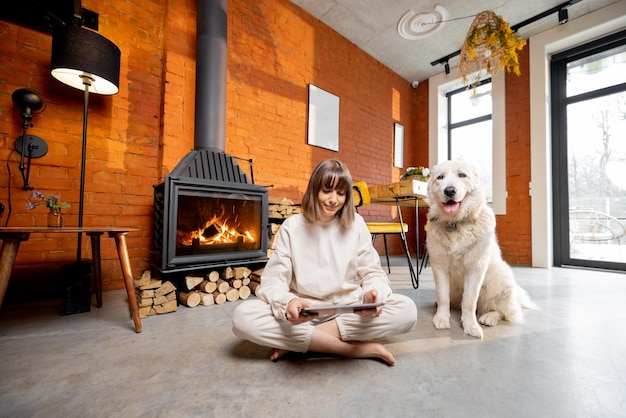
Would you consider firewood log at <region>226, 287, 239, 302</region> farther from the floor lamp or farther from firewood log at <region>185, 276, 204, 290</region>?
the floor lamp

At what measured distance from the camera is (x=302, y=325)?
1.17 meters

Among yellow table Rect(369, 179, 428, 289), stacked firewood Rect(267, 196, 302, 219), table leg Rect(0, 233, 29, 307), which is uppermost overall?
yellow table Rect(369, 179, 428, 289)

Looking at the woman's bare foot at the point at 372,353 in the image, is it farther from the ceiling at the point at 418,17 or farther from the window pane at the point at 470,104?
the window pane at the point at 470,104

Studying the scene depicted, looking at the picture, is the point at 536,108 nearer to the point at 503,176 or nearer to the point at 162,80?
the point at 503,176

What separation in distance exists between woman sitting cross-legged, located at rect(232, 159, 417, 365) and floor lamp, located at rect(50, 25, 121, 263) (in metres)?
1.73

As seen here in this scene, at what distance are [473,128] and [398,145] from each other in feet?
4.93

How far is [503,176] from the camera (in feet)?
15.3

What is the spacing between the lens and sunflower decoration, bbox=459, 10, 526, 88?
307 cm

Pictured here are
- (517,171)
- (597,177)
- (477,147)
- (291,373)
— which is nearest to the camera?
(291,373)

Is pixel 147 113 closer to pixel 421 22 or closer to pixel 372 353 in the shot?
pixel 372 353

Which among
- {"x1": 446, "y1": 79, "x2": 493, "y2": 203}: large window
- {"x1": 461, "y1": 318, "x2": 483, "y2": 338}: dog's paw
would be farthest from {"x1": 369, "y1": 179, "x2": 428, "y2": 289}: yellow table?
{"x1": 446, "y1": 79, "x2": 493, "y2": 203}: large window

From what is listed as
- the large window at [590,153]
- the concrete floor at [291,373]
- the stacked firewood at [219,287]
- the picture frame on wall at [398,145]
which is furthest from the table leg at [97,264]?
the large window at [590,153]

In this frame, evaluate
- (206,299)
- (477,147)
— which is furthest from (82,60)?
(477,147)

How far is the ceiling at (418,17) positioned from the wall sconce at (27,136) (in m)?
3.31
